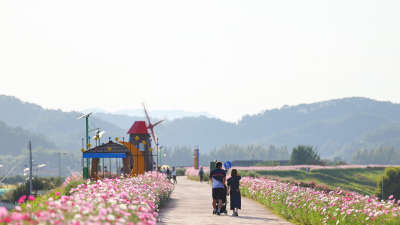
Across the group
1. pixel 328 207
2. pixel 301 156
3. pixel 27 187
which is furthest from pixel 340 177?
pixel 328 207

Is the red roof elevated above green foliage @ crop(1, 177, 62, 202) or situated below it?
above

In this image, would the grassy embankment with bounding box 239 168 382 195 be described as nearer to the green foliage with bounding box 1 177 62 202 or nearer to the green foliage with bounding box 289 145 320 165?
the green foliage with bounding box 289 145 320 165

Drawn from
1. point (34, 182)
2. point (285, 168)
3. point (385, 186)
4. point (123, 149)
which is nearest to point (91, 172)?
point (123, 149)

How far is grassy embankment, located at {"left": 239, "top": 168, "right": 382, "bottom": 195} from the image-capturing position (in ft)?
246

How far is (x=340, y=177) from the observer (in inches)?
3219

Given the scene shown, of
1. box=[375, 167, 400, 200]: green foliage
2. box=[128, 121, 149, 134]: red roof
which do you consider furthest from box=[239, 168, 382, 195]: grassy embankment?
box=[128, 121, 149, 134]: red roof

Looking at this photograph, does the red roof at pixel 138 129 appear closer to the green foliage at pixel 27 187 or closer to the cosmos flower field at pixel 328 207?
the green foliage at pixel 27 187

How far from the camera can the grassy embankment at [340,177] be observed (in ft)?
246

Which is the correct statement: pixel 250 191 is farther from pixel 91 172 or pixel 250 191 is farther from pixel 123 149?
pixel 91 172

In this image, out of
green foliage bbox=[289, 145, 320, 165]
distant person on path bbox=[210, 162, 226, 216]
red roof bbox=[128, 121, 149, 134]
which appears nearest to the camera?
distant person on path bbox=[210, 162, 226, 216]

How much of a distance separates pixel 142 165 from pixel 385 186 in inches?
1450

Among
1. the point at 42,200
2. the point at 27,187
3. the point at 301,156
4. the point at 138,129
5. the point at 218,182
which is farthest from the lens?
the point at 301,156

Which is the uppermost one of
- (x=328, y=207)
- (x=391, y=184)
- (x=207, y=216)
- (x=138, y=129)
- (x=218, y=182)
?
(x=138, y=129)

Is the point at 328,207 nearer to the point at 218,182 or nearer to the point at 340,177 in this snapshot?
the point at 218,182
